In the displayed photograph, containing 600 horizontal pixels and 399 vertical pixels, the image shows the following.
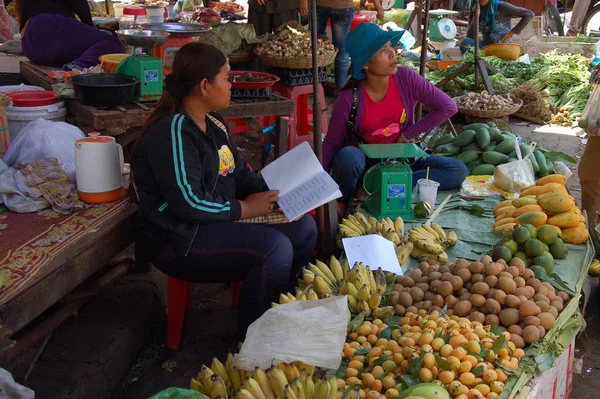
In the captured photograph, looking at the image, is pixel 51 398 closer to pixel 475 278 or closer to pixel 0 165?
pixel 0 165

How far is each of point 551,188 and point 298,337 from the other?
2.12 meters

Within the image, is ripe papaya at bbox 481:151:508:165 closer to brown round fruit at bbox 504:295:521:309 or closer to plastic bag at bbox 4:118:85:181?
brown round fruit at bbox 504:295:521:309

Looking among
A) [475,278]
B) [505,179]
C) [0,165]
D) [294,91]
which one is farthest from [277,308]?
[294,91]

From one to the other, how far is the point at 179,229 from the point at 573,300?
175cm

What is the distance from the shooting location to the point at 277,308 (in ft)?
7.06

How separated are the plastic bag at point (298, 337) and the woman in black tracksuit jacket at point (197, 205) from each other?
2.27 ft

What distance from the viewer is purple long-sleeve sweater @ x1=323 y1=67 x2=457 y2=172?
4.05 meters

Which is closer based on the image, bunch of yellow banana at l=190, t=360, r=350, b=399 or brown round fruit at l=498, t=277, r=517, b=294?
bunch of yellow banana at l=190, t=360, r=350, b=399

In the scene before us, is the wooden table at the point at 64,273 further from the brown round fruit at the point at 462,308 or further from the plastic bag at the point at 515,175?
the plastic bag at the point at 515,175

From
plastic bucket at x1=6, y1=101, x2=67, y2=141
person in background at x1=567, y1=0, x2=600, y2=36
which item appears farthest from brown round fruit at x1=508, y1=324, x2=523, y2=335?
person in background at x1=567, y1=0, x2=600, y2=36

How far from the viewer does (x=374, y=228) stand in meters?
3.42

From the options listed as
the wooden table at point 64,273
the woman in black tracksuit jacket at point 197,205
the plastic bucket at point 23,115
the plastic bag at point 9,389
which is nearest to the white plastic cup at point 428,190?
the woman in black tracksuit jacket at point 197,205

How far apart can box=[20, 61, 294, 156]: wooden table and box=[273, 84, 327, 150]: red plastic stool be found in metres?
0.86

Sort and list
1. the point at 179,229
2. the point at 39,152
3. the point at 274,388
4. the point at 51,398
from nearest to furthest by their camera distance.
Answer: the point at 274,388
the point at 51,398
the point at 179,229
the point at 39,152
